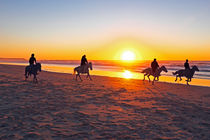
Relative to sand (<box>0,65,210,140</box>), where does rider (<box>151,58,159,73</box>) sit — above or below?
above

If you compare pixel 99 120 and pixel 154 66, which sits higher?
pixel 154 66

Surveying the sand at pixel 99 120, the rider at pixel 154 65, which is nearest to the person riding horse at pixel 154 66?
the rider at pixel 154 65

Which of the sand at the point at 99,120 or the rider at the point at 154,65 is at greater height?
the rider at the point at 154,65

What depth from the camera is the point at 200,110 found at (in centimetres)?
736

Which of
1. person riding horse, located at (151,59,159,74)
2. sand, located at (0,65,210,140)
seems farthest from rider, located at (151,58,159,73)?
sand, located at (0,65,210,140)

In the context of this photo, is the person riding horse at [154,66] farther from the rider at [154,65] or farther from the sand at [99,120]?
the sand at [99,120]

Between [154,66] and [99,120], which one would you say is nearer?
[99,120]

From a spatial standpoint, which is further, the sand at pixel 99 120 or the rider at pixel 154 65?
the rider at pixel 154 65

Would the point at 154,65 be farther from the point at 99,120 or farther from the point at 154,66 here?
the point at 99,120

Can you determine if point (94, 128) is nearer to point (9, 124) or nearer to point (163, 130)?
point (163, 130)

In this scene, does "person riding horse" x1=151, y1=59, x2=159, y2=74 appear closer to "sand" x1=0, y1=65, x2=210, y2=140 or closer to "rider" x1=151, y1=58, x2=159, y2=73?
"rider" x1=151, y1=58, x2=159, y2=73

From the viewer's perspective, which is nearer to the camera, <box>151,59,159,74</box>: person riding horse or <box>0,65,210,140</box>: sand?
<box>0,65,210,140</box>: sand

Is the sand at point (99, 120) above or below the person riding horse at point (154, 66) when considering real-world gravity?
below

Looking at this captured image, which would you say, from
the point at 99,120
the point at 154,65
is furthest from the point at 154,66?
the point at 99,120
